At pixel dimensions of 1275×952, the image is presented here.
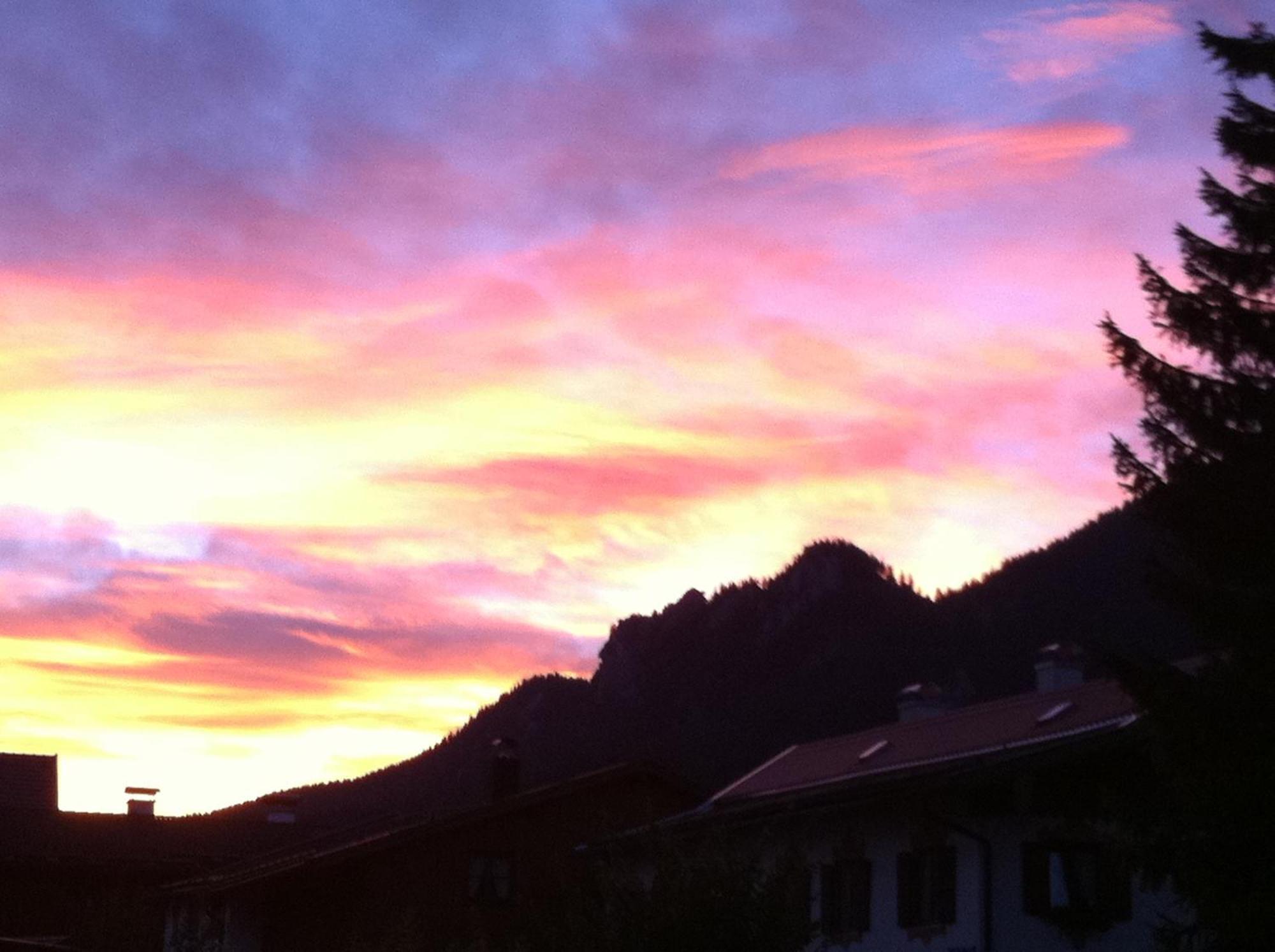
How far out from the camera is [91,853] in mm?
51938

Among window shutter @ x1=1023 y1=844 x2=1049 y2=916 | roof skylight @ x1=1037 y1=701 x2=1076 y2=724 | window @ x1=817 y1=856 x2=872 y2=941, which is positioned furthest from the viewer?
roof skylight @ x1=1037 y1=701 x2=1076 y2=724

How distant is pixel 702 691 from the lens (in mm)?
113375

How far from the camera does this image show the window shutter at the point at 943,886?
27062 millimetres

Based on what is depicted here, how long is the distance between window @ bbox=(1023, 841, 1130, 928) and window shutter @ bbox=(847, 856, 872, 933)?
359 centimetres

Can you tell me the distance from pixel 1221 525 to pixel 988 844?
951 cm

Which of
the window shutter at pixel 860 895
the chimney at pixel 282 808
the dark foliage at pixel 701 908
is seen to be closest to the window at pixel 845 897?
the window shutter at pixel 860 895

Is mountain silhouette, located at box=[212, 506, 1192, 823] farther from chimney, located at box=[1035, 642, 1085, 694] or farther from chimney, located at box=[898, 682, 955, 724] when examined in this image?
chimney, located at box=[1035, 642, 1085, 694]

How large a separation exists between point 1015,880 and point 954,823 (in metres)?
1.27

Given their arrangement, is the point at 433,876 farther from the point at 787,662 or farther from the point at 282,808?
the point at 787,662

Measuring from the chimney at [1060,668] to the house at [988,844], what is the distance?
217 inches

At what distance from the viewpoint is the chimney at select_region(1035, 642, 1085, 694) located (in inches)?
1452

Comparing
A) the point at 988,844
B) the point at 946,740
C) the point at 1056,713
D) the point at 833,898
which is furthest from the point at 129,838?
the point at 988,844

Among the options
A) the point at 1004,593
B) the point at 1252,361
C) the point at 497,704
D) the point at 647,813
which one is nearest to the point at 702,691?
the point at 497,704

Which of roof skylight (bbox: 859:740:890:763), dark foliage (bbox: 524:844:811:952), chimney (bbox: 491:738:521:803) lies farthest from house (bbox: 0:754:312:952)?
dark foliage (bbox: 524:844:811:952)
